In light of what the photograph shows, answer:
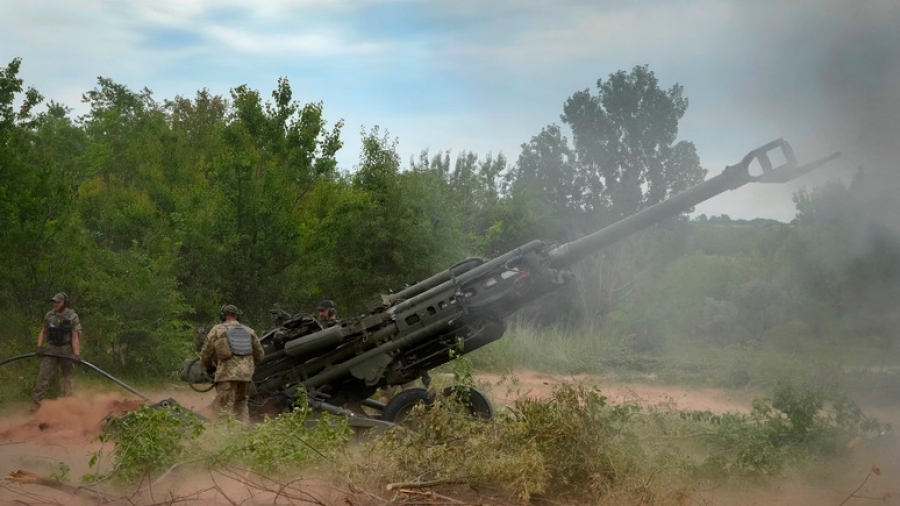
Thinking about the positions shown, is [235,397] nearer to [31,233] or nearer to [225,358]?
[225,358]

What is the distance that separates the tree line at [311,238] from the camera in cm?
1906

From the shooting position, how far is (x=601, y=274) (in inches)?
1479

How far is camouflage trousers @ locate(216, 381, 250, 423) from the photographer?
12.6 m

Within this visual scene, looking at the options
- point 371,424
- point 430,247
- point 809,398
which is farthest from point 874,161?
point 430,247

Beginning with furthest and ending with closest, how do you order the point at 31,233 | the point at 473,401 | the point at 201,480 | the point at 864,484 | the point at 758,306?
the point at 758,306 → the point at 31,233 → the point at 473,401 → the point at 864,484 → the point at 201,480

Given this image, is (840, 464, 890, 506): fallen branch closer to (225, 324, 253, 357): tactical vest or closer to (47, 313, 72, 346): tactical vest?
(225, 324, 253, 357): tactical vest

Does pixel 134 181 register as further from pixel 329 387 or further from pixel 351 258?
pixel 329 387

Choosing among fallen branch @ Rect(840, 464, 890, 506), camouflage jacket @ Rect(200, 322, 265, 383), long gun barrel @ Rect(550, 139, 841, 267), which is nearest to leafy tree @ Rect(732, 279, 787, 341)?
long gun barrel @ Rect(550, 139, 841, 267)

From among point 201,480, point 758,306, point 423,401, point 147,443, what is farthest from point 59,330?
point 758,306

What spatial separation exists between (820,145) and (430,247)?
36.9 ft

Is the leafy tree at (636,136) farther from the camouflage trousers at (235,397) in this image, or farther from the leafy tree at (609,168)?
the camouflage trousers at (235,397)

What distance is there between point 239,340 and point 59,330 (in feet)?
Result: 15.9

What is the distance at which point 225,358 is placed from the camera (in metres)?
12.5

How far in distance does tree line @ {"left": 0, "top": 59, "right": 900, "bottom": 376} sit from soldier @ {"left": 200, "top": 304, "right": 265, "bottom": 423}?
5.89 m
